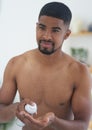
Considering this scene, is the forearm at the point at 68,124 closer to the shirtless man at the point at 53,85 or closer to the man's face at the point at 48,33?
the shirtless man at the point at 53,85

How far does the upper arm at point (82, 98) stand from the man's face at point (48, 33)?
0.78 ft

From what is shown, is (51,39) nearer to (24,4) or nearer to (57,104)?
(57,104)

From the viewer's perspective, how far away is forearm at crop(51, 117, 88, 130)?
1.14 m

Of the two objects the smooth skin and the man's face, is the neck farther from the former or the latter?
the man's face

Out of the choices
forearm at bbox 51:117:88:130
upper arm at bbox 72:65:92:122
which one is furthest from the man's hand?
upper arm at bbox 72:65:92:122

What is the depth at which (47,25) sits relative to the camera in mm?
1130

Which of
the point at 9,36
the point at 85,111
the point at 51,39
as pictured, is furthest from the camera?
the point at 9,36

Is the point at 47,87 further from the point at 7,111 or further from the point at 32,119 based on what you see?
the point at 32,119

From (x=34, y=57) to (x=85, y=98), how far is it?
33cm

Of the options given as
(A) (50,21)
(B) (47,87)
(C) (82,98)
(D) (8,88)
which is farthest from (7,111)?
(A) (50,21)

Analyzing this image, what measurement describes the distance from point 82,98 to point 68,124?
14 cm

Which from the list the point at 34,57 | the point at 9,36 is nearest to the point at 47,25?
the point at 34,57

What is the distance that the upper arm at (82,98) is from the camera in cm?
126

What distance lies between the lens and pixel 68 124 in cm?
119
